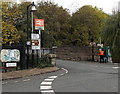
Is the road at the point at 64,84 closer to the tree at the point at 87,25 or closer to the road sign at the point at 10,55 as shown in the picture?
the road sign at the point at 10,55

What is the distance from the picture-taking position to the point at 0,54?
53.3ft

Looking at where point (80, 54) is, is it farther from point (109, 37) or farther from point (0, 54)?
point (0, 54)

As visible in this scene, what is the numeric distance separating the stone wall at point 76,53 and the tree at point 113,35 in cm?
371

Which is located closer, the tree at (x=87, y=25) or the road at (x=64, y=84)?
the road at (x=64, y=84)

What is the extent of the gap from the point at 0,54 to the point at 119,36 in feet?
53.3

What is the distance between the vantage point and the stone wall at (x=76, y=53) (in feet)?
105

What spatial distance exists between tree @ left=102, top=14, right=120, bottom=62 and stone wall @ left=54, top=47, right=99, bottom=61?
3.71m

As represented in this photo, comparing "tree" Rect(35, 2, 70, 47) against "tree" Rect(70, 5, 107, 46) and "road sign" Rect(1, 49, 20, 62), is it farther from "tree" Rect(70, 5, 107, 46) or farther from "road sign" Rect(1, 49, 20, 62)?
"road sign" Rect(1, 49, 20, 62)

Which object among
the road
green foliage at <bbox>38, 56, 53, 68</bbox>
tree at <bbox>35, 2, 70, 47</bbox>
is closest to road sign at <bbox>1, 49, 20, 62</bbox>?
green foliage at <bbox>38, 56, 53, 68</bbox>

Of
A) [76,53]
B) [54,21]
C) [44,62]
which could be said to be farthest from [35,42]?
[54,21]

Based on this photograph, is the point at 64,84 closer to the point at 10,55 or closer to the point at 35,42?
the point at 10,55

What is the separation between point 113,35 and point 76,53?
7279 mm

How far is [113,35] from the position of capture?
27750 mm

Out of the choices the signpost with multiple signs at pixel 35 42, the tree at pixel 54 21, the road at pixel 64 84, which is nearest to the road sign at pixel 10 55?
the signpost with multiple signs at pixel 35 42
